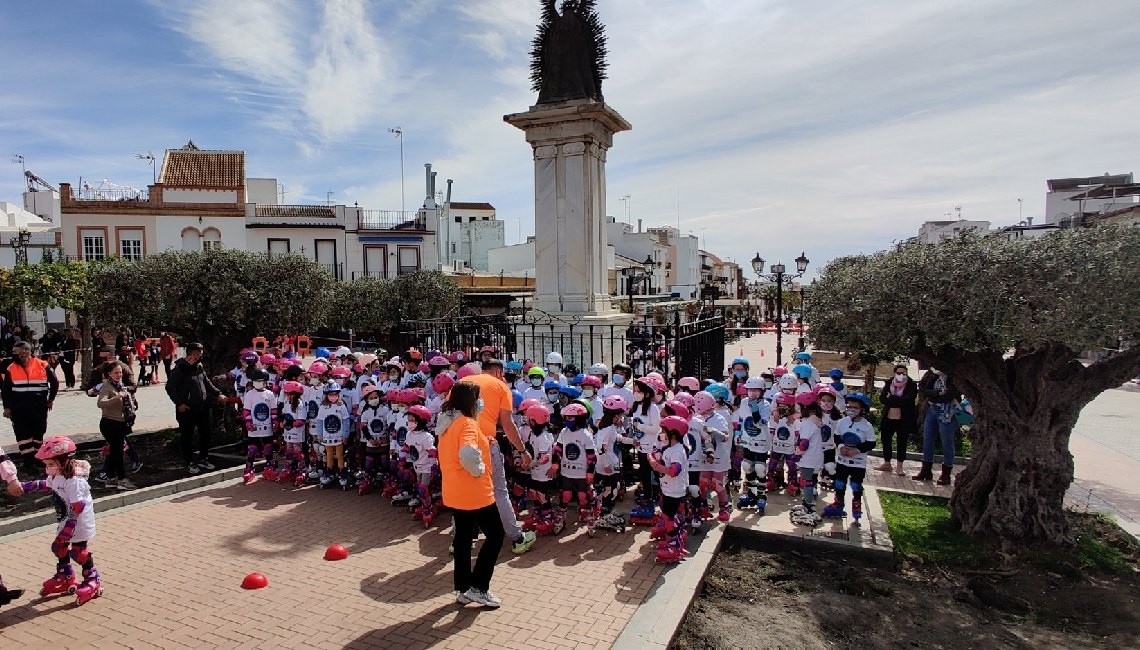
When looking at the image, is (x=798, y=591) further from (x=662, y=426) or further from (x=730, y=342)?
(x=730, y=342)

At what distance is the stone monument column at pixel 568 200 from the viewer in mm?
13969

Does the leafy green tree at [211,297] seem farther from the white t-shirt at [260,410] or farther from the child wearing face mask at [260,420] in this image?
the white t-shirt at [260,410]

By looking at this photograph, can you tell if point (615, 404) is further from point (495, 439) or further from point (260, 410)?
point (260, 410)

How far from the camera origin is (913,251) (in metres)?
6.62

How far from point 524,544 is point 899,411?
601cm

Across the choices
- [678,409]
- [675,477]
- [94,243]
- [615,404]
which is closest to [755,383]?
[678,409]

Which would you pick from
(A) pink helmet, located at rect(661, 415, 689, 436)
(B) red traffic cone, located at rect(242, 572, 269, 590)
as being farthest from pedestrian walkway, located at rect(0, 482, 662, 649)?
(A) pink helmet, located at rect(661, 415, 689, 436)

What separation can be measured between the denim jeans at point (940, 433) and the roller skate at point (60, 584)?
9.76 meters

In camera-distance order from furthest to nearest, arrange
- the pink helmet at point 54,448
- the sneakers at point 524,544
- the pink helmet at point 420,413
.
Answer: the pink helmet at point 420,413, the sneakers at point 524,544, the pink helmet at point 54,448

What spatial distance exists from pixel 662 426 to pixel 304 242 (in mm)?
33604

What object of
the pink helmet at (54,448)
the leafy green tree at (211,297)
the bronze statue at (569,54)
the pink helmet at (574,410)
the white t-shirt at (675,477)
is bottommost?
the white t-shirt at (675,477)

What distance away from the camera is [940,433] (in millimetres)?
9062

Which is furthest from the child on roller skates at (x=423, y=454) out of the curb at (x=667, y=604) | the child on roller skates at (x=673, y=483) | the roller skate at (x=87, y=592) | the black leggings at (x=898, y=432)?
the black leggings at (x=898, y=432)

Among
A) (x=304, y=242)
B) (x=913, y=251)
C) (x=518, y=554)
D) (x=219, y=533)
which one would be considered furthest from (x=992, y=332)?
(x=304, y=242)
